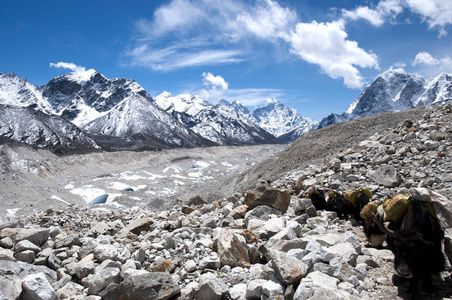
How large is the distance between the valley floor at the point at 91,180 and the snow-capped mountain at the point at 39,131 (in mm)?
25968

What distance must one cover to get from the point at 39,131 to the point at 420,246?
89985 millimetres

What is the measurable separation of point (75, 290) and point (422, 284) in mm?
4871

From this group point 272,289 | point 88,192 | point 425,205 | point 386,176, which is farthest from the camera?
point 88,192

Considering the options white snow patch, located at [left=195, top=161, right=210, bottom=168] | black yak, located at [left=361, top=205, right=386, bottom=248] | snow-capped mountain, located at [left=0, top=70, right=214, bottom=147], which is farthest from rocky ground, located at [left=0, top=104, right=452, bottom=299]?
snow-capped mountain, located at [left=0, top=70, right=214, bottom=147]

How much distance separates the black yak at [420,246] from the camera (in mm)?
3797

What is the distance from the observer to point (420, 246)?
3824mm

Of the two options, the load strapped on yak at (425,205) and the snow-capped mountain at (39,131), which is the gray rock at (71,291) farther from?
the snow-capped mountain at (39,131)

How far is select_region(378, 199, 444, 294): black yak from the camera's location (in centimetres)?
380

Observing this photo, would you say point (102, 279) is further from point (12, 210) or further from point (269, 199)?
point (12, 210)

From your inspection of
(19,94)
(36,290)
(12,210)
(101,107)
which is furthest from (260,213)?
(19,94)

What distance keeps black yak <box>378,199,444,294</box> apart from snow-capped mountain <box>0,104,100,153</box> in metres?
80.4

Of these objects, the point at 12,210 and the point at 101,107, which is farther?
the point at 101,107

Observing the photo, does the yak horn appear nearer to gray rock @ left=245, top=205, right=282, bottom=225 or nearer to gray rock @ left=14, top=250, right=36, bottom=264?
gray rock @ left=245, top=205, right=282, bottom=225

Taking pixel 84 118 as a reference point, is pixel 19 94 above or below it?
above
